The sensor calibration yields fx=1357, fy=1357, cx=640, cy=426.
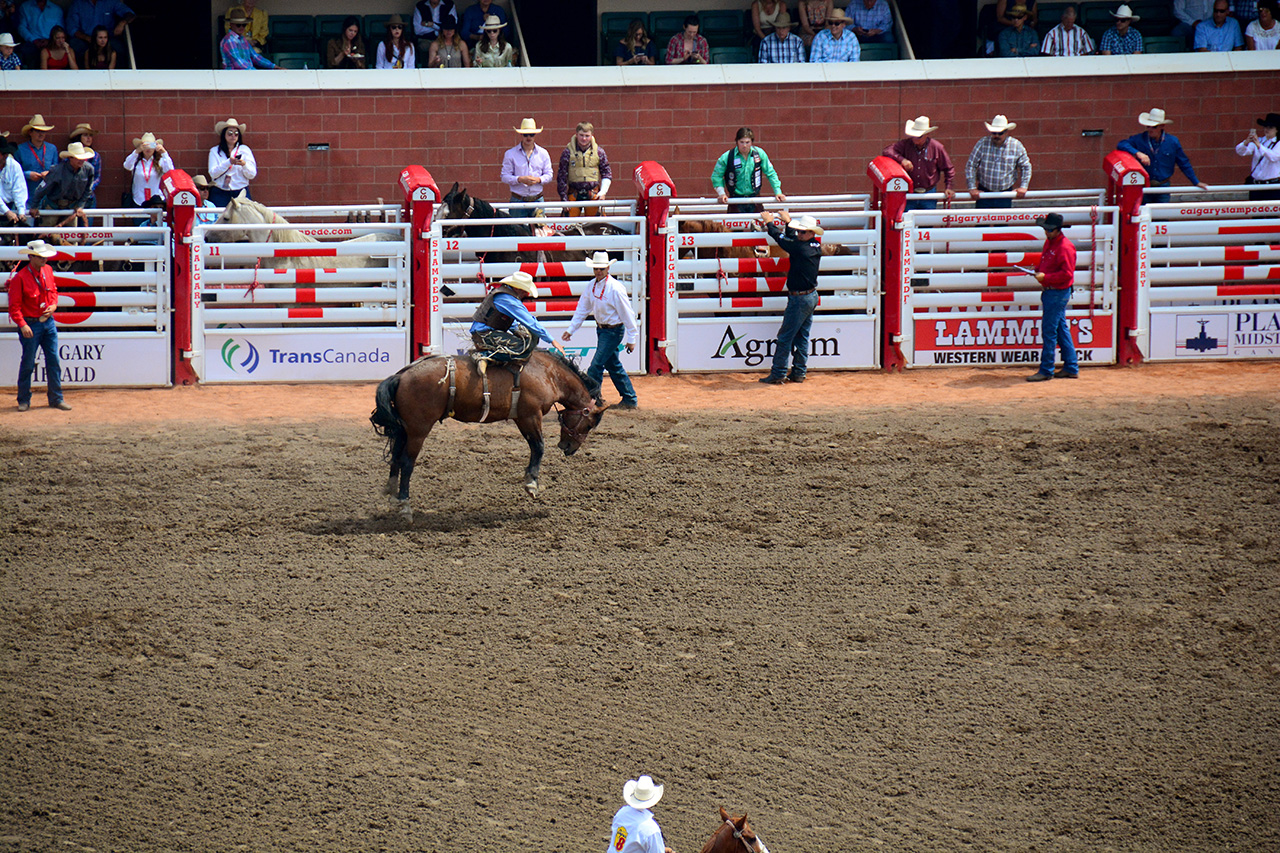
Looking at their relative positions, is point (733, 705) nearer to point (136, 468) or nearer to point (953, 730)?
point (953, 730)

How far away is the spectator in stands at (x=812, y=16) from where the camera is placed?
1902 centimetres

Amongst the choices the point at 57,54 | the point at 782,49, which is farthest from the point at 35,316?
the point at 782,49

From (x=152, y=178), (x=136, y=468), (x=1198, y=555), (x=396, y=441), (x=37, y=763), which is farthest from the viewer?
(x=152, y=178)

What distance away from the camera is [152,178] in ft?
53.4

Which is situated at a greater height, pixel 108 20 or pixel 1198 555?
pixel 108 20

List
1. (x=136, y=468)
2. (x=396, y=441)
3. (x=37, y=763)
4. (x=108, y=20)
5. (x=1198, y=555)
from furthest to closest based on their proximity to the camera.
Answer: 1. (x=108, y=20)
2. (x=136, y=468)
3. (x=396, y=441)
4. (x=1198, y=555)
5. (x=37, y=763)

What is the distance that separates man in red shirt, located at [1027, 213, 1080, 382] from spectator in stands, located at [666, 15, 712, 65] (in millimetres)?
6556

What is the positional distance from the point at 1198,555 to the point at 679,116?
10877mm

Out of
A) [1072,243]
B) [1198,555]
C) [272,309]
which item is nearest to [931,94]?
[1072,243]

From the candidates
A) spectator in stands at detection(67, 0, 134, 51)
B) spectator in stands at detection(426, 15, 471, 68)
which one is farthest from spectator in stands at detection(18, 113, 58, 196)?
spectator in stands at detection(426, 15, 471, 68)

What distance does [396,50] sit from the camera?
60.2ft

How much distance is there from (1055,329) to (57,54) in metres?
13.0

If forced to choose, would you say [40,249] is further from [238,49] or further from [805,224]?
[805,224]

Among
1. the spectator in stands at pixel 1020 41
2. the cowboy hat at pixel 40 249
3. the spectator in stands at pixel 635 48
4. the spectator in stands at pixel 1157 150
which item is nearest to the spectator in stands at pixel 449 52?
the spectator in stands at pixel 635 48
